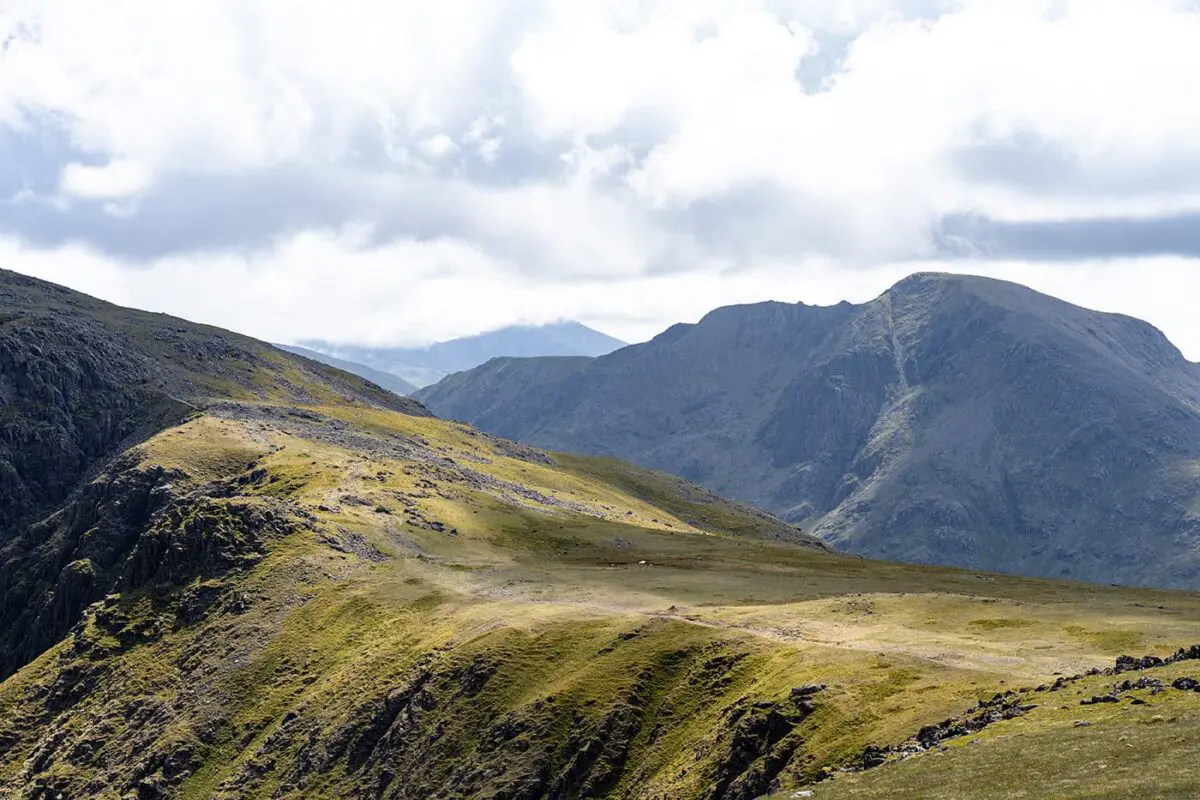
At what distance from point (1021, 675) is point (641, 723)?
39646 millimetres

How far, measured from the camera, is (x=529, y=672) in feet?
415

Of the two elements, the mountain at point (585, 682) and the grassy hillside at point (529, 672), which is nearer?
the mountain at point (585, 682)

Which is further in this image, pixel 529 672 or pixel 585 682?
pixel 529 672

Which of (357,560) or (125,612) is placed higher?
(357,560)

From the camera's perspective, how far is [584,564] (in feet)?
634

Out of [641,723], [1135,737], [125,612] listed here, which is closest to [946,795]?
[1135,737]

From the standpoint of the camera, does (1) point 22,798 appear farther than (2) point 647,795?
Yes

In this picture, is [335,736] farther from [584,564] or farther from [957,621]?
[957,621]

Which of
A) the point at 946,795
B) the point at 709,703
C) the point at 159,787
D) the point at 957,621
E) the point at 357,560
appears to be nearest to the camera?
the point at 946,795

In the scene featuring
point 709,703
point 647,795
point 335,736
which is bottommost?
point 335,736

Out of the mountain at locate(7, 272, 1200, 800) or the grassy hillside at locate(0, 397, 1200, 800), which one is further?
the grassy hillside at locate(0, 397, 1200, 800)

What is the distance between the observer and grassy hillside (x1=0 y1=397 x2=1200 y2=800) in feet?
287

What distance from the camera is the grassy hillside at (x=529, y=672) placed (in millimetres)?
87625

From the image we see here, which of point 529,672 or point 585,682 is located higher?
point 585,682
